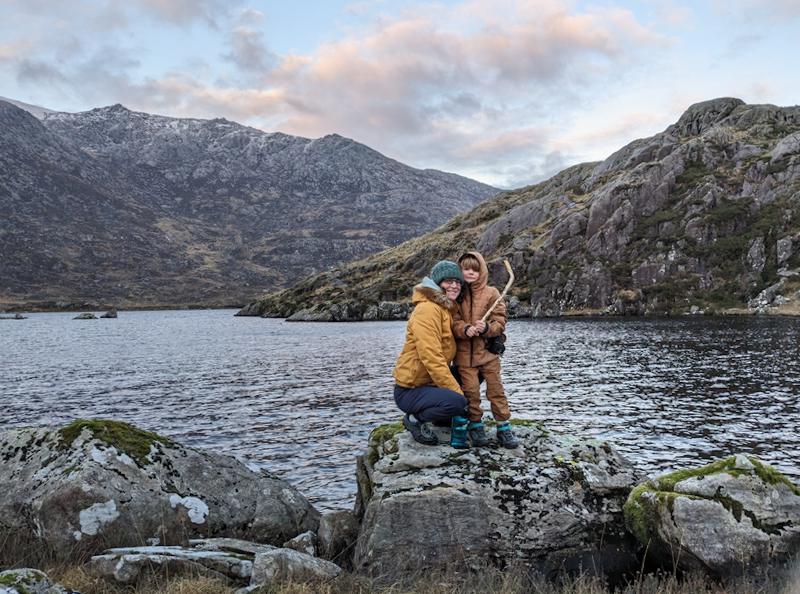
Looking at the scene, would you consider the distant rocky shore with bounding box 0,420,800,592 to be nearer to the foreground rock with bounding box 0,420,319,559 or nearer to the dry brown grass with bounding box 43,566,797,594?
the foreground rock with bounding box 0,420,319,559

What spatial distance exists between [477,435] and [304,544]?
4.40m

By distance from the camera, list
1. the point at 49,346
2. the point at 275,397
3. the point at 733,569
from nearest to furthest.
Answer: the point at 733,569 < the point at 275,397 < the point at 49,346

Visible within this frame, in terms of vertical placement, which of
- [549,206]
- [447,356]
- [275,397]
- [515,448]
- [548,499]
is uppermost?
[549,206]

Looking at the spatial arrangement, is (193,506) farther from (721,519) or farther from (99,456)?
(721,519)

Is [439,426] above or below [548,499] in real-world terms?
above

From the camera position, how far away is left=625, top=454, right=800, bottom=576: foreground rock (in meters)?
9.39

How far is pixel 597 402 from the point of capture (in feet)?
103

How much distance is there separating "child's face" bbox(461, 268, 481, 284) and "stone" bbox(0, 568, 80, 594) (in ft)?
28.5

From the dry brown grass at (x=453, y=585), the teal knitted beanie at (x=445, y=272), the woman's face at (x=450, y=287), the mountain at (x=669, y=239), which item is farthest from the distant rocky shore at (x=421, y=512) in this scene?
the mountain at (x=669, y=239)

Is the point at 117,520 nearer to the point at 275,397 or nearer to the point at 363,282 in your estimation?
the point at 275,397

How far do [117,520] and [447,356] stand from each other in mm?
7502

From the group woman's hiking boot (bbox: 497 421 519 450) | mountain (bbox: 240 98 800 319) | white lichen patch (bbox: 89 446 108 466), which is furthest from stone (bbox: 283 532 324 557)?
mountain (bbox: 240 98 800 319)

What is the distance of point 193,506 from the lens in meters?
11.5

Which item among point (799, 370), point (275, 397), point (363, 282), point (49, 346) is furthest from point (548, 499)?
point (363, 282)
